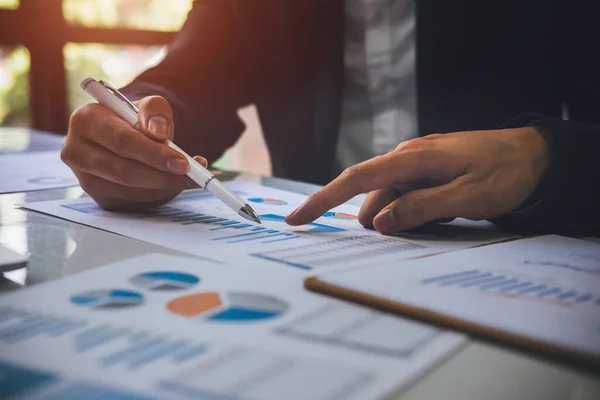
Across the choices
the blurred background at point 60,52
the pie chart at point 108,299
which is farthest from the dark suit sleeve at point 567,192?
the blurred background at point 60,52

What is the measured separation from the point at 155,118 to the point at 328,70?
2.22ft

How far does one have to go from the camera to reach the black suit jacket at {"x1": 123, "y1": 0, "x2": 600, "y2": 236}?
3.29ft

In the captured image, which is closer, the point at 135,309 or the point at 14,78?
the point at 135,309

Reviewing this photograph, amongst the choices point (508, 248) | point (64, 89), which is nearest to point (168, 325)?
point (508, 248)

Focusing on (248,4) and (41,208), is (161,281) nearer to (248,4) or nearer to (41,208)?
(41,208)

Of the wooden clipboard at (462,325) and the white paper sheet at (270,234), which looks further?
the white paper sheet at (270,234)

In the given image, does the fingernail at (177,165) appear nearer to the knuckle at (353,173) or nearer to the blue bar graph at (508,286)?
the knuckle at (353,173)

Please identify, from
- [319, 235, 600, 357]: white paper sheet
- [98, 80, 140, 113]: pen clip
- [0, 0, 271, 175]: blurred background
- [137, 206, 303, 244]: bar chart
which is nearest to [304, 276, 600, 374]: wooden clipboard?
[319, 235, 600, 357]: white paper sheet

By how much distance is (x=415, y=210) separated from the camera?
0.51m

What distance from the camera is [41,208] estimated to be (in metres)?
0.58

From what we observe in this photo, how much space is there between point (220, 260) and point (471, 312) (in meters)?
0.18

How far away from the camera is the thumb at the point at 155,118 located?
57cm

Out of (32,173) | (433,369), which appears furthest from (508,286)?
(32,173)

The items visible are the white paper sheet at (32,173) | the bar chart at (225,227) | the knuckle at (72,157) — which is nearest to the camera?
the bar chart at (225,227)
